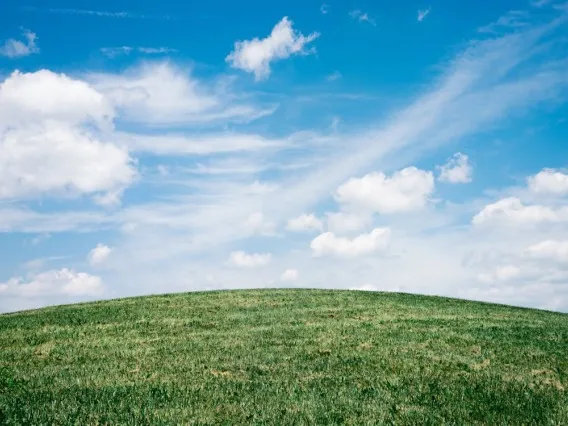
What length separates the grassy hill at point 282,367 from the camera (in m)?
12.2

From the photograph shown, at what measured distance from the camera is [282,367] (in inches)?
694

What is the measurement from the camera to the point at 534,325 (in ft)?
96.7

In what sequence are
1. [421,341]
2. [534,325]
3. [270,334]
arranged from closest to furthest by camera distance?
1. [421,341]
2. [270,334]
3. [534,325]

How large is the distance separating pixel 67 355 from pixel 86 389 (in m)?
7.79

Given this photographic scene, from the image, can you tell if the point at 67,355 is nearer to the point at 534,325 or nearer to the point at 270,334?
the point at 270,334

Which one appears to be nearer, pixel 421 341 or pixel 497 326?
pixel 421 341

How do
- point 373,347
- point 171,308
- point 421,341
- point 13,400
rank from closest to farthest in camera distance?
point 13,400 < point 373,347 < point 421,341 < point 171,308

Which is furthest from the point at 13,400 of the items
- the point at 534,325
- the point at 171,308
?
the point at 534,325

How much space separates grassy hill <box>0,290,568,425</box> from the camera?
1217cm

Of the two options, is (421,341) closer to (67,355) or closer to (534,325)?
(534,325)

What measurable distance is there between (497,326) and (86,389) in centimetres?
2097

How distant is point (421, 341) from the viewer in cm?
2255

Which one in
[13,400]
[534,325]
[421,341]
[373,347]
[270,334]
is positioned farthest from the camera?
[534,325]

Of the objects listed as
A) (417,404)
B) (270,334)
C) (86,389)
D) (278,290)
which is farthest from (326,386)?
(278,290)
